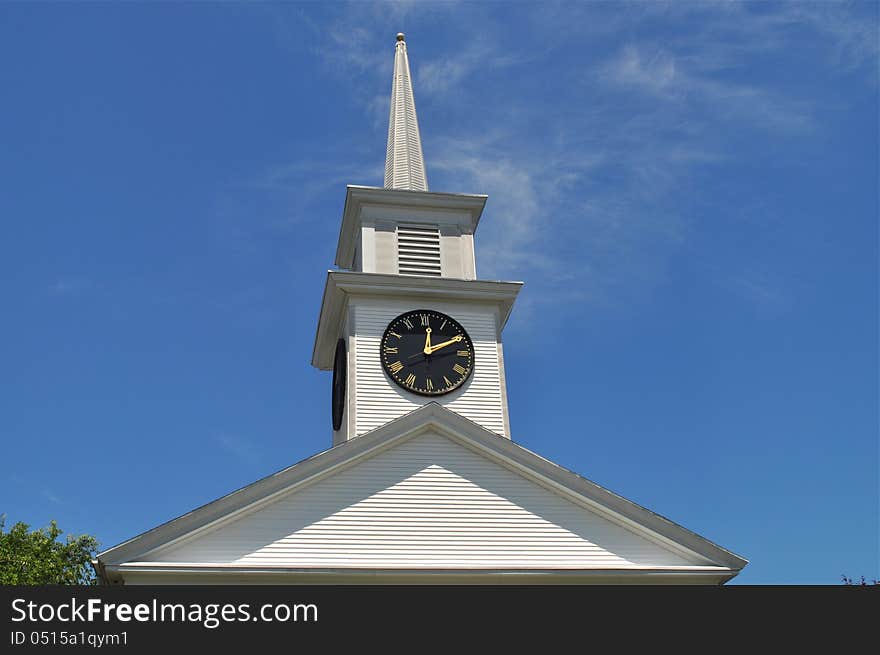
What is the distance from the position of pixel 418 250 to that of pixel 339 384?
12.9 feet

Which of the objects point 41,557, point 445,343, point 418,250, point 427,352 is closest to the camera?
point 427,352

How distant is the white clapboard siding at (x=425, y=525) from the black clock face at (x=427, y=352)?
8.47 ft

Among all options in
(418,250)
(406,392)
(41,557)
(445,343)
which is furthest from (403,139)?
(41,557)

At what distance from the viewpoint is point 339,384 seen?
23562 millimetres

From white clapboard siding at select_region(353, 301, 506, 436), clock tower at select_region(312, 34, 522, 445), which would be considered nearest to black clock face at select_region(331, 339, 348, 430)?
clock tower at select_region(312, 34, 522, 445)

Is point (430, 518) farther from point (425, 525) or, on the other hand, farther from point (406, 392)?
point (406, 392)

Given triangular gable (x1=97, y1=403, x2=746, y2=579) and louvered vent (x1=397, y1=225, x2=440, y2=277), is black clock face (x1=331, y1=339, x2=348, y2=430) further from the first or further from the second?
triangular gable (x1=97, y1=403, x2=746, y2=579)

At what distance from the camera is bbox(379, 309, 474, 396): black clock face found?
71.2 feet

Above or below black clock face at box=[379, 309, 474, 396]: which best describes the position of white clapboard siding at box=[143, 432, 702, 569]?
below

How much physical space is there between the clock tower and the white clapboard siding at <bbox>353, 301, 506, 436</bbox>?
0.02 meters

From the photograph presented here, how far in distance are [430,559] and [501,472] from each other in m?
2.37

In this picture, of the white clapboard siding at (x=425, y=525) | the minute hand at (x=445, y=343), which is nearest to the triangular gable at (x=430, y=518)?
the white clapboard siding at (x=425, y=525)

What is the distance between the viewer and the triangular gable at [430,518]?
680 inches

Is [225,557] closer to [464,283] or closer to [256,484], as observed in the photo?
[256,484]
